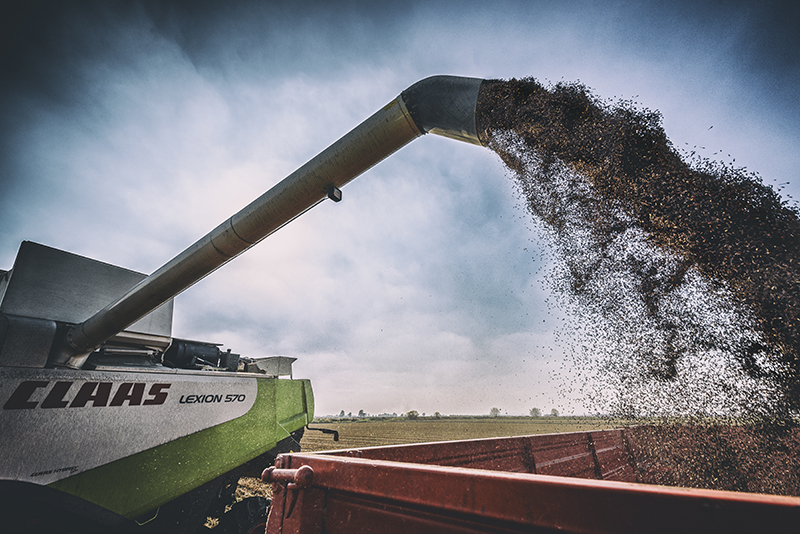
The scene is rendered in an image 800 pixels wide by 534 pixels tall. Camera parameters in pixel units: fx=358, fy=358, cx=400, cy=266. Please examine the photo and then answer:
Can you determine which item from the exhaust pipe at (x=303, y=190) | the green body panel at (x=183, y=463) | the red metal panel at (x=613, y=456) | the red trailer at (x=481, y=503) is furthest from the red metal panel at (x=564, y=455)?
the green body panel at (x=183, y=463)

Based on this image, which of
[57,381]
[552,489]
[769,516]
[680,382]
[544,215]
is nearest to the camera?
[769,516]

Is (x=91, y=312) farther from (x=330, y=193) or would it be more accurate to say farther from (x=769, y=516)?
(x=769, y=516)

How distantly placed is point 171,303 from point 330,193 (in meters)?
2.98

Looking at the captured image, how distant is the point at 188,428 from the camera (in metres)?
3.12

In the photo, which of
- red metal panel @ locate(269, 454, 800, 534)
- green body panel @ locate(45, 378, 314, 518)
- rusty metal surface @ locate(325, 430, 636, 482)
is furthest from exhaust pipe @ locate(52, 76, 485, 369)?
red metal panel @ locate(269, 454, 800, 534)

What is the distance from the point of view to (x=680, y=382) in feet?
9.86

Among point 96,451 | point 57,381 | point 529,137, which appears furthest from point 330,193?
point 96,451

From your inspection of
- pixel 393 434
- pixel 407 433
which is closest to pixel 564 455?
pixel 393 434

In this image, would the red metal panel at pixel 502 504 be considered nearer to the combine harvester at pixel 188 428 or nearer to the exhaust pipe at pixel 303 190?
the combine harvester at pixel 188 428

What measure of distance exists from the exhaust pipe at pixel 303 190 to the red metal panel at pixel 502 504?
7.32ft

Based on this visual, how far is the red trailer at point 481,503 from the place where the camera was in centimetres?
70

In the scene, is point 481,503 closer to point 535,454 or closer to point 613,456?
point 535,454

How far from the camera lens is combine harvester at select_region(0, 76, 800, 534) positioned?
1.23 m

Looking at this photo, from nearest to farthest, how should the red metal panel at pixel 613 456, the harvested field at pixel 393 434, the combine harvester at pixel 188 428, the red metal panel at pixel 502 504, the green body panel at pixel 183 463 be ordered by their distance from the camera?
the red metal panel at pixel 502 504
the combine harvester at pixel 188 428
the green body panel at pixel 183 463
the red metal panel at pixel 613 456
the harvested field at pixel 393 434
